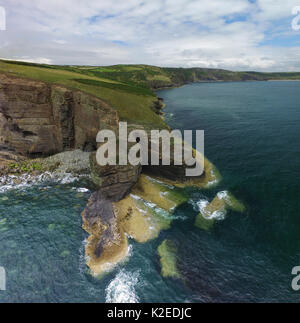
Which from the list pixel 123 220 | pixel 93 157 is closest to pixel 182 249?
pixel 123 220

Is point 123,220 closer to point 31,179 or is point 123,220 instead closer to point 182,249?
point 182,249

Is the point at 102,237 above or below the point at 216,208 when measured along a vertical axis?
below

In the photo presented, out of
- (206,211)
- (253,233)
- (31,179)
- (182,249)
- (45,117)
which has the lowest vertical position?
(182,249)

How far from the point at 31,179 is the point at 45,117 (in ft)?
46.6

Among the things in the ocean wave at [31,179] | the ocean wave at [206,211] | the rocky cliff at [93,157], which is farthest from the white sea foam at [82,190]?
the ocean wave at [206,211]

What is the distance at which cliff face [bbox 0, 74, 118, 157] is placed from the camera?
40.1 metres

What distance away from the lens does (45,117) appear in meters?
43.2

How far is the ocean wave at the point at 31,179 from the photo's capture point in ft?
117

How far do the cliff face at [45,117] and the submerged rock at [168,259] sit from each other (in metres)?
24.7

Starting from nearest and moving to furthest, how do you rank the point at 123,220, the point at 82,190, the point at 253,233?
1. the point at 253,233
2. the point at 123,220
3. the point at 82,190

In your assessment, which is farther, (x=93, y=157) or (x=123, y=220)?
(x=93, y=157)
